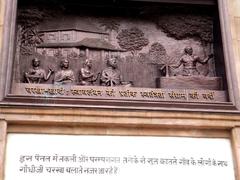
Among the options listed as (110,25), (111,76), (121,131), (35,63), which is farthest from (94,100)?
(110,25)

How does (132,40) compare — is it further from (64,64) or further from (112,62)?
(64,64)

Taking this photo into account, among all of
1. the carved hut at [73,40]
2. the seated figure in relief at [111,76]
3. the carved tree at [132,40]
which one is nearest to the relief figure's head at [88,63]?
the carved hut at [73,40]

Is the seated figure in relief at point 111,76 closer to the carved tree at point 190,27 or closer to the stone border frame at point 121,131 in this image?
the stone border frame at point 121,131

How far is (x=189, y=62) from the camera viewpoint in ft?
31.4

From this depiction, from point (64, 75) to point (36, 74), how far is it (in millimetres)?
529

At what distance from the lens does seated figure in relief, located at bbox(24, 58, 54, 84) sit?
886 cm

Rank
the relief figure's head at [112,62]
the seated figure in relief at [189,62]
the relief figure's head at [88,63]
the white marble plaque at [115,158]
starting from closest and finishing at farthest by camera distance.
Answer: the white marble plaque at [115,158]
the relief figure's head at [88,63]
the relief figure's head at [112,62]
the seated figure in relief at [189,62]

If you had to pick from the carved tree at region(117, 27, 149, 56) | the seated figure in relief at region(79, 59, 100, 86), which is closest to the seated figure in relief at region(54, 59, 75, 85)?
the seated figure in relief at region(79, 59, 100, 86)

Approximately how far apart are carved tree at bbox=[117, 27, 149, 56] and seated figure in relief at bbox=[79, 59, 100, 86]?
920 mm

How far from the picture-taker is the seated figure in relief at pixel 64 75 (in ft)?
29.2

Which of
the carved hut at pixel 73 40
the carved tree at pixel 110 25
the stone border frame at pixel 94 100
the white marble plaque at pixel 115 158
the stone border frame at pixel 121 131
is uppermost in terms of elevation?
the carved tree at pixel 110 25

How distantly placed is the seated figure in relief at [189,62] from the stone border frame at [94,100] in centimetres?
70

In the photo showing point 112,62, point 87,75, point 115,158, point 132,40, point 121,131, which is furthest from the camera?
point 132,40

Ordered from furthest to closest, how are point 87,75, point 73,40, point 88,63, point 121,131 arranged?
point 73,40, point 88,63, point 87,75, point 121,131
